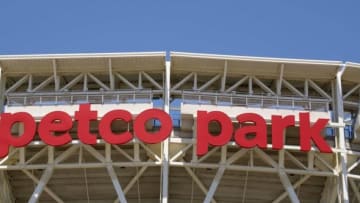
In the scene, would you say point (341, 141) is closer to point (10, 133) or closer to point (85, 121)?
point (85, 121)

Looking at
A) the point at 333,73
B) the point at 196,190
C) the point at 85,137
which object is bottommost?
the point at 196,190

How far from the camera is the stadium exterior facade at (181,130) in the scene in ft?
137

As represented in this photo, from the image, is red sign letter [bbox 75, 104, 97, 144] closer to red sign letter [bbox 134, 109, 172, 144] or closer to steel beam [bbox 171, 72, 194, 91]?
red sign letter [bbox 134, 109, 172, 144]

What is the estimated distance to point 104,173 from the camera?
43906 millimetres

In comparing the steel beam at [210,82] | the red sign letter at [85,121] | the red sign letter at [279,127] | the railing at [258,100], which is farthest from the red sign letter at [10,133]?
the red sign letter at [279,127]

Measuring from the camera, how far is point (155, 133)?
1599 inches

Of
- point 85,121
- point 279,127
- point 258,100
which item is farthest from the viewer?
point 258,100

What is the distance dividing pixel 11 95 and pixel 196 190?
11216 millimetres

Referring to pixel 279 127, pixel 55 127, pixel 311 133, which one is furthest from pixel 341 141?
pixel 55 127

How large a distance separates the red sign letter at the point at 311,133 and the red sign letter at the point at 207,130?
368 cm

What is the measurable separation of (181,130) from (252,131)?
13.2ft

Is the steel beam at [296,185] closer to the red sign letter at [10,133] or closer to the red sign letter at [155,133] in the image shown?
the red sign letter at [155,133]

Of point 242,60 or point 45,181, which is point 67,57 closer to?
point 45,181

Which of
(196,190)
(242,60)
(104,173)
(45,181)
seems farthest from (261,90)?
(45,181)
